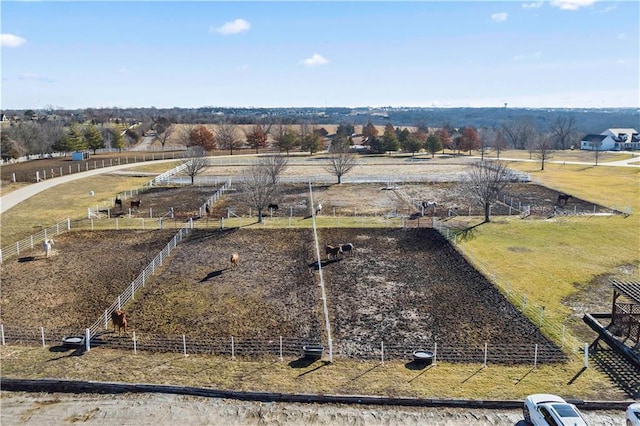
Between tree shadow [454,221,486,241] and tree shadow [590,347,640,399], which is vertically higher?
tree shadow [454,221,486,241]

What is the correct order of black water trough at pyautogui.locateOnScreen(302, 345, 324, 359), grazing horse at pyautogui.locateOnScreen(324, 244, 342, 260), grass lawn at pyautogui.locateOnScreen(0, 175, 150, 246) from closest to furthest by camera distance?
black water trough at pyautogui.locateOnScreen(302, 345, 324, 359)
grazing horse at pyautogui.locateOnScreen(324, 244, 342, 260)
grass lawn at pyautogui.locateOnScreen(0, 175, 150, 246)

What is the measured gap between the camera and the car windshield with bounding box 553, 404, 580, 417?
12875 millimetres

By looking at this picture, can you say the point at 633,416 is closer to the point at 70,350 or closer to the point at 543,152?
the point at 70,350

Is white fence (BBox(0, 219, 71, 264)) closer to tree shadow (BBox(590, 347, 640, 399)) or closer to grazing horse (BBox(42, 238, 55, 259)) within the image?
grazing horse (BBox(42, 238, 55, 259))

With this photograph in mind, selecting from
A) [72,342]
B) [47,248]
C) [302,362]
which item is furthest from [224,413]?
[47,248]

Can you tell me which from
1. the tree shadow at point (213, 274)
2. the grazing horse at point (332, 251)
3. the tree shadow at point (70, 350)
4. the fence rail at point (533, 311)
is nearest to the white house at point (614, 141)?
the fence rail at point (533, 311)

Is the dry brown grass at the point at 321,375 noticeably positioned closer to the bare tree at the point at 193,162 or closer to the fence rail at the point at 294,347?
the fence rail at the point at 294,347

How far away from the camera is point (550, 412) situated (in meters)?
12.9

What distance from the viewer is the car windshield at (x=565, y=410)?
12.9 meters

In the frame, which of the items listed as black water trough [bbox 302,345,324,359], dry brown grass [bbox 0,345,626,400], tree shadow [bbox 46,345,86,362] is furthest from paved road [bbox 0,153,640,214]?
black water trough [bbox 302,345,324,359]

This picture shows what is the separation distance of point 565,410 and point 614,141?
112m

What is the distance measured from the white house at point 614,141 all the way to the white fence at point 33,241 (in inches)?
4060

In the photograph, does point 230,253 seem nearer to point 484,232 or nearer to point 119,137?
point 484,232

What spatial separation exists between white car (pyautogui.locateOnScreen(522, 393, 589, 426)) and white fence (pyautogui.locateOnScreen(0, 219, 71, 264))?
27.5 metres
